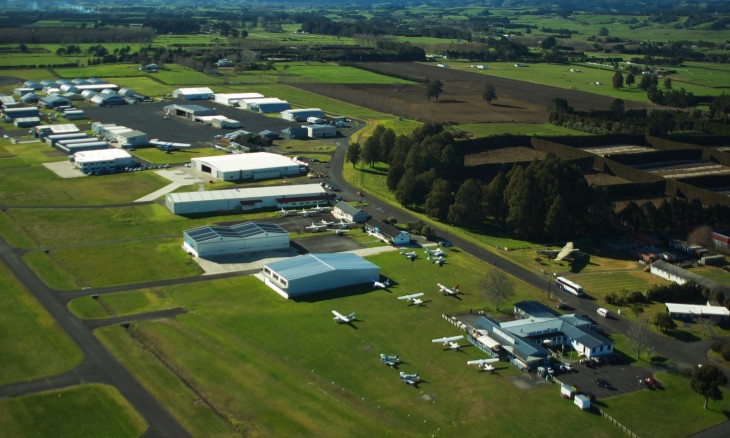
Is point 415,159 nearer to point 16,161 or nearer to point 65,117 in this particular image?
point 16,161

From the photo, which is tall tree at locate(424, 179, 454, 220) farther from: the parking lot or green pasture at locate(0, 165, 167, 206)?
green pasture at locate(0, 165, 167, 206)

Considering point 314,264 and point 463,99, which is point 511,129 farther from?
point 314,264

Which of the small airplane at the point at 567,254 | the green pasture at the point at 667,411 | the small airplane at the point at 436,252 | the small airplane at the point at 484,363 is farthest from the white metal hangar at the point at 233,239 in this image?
the green pasture at the point at 667,411

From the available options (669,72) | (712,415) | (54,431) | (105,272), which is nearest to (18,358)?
(54,431)

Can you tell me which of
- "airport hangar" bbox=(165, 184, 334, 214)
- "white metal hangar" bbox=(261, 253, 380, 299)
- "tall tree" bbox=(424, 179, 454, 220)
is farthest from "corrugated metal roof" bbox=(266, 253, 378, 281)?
"airport hangar" bbox=(165, 184, 334, 214)

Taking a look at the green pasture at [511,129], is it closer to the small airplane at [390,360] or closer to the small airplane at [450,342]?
the small airplane at [450,342]
